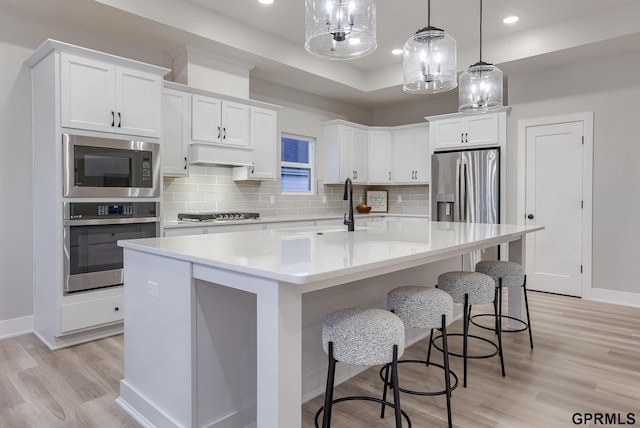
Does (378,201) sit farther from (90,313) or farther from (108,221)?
(90,313)

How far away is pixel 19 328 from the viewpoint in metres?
3.45

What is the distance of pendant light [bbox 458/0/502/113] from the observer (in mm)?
3156

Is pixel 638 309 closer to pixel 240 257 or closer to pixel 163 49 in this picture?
pixel 240 257

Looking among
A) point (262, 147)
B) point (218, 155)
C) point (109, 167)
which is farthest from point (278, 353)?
point (262, 147)

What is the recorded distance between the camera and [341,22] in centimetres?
217

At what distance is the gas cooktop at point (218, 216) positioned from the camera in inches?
166

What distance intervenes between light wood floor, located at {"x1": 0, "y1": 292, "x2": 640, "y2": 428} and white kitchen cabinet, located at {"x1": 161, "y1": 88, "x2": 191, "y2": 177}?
1.66 m

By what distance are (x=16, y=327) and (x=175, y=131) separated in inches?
85.8

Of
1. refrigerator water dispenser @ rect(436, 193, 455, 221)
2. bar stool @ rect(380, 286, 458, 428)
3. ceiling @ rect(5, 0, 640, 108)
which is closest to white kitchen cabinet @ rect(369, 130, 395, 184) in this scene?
refrigerator water dispenser @ rect(436, 193, 455, 221)

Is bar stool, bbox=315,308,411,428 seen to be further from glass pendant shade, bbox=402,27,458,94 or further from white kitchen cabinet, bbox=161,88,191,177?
white kitchen cabinet, bbox=161,88,191,177

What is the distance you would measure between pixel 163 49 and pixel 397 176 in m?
3.87

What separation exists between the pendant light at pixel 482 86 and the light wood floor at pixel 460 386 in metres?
1.89

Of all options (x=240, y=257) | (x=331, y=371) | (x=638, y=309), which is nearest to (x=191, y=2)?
(x=240, y=257)

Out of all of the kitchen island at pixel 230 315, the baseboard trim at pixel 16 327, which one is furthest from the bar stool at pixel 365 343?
the baseboard trim at pixel 16 327
